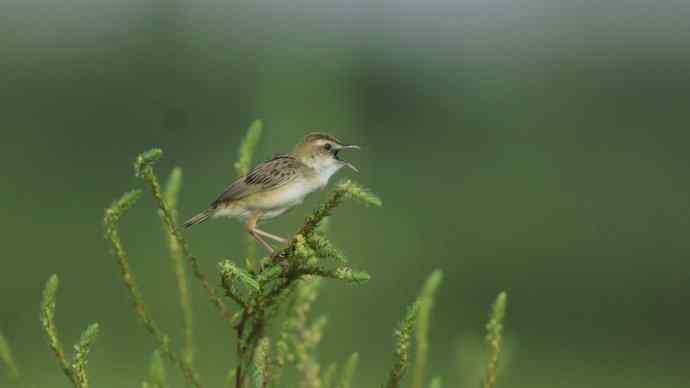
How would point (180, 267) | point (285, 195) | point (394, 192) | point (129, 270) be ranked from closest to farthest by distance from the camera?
point (129, 270) < point (180, 267) < point (285, 195) < point (394, 192)

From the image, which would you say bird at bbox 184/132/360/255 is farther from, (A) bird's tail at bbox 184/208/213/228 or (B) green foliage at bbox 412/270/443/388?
(B) green foliage at bbox 412/270/443/388

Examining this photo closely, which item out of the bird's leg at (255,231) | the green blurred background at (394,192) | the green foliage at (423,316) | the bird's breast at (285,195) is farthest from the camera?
the green blurred background at (394,192)

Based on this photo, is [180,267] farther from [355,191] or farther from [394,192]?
[394,192]

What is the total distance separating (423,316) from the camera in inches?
92.9

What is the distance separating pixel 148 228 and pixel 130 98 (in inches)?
482

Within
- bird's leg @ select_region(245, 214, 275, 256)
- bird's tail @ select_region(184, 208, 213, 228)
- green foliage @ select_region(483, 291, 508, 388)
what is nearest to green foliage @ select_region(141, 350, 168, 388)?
green foliage @ select_region(483, 291, 508, 388)

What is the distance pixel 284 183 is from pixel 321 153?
8.7 inches

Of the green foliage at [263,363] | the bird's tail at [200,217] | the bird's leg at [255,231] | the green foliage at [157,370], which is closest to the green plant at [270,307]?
the green foliage at [263,363]

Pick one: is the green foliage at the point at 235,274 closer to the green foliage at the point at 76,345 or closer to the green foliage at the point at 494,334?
the green foliage at the point at 76,345

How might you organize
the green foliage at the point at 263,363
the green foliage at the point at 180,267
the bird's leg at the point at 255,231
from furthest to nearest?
the bird's leg at the point at 255,231 → the green foliage at the point at 180,267 → the green foliage at the point at 263,363

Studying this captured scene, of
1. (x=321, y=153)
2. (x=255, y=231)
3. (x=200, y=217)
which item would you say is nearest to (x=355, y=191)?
(x=255, y=231)

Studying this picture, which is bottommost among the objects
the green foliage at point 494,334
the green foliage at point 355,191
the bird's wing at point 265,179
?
the green foliage at point 494,334

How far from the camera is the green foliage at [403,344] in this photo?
7.30 feet

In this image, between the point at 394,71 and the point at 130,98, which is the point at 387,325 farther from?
the point at 130,98
